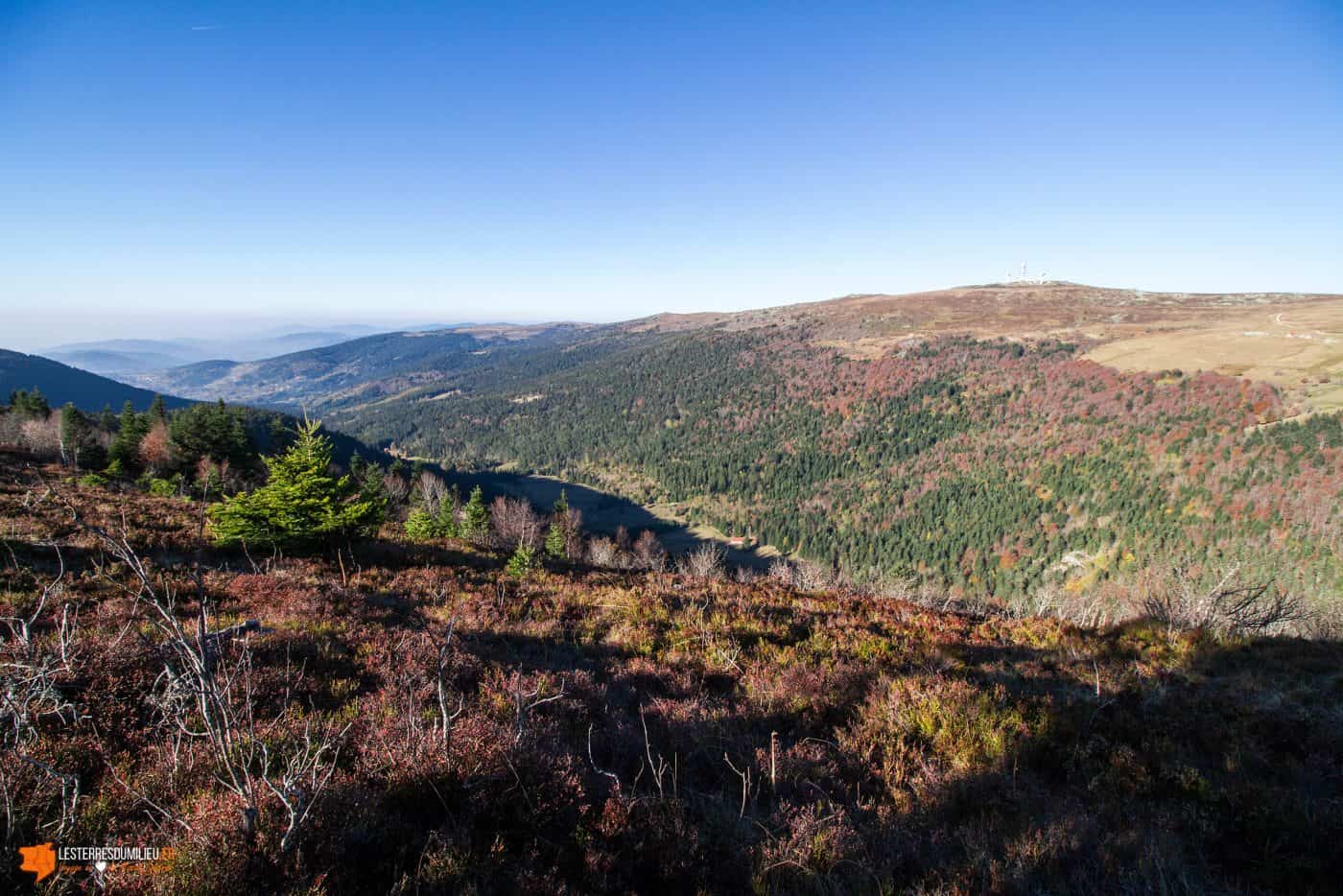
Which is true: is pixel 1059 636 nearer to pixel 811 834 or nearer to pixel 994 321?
pixel 811 834

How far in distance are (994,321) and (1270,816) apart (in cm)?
22357

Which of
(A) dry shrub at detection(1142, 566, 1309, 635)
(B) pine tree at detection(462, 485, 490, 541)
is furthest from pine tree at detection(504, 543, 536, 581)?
(B) pine tree at detection(462, 485, 490, 541)

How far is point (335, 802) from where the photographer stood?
10.9 ft

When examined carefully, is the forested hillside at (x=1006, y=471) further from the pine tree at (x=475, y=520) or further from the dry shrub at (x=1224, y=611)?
the pine tree at (x=475, y=520)

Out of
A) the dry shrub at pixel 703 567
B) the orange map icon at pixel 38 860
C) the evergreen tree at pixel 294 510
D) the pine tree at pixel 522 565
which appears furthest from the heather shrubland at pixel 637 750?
the dry shrub at pixel 703 567

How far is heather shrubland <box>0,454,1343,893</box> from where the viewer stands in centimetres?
314

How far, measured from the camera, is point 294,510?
1164cm

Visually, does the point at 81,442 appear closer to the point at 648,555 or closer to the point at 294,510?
the point at 294,510

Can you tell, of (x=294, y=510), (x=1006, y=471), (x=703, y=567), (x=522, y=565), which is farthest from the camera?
(x=1006, y=471)

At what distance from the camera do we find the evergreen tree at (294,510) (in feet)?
37.7

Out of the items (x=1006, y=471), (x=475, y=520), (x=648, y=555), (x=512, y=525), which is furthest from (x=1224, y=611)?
(x=1006, y=471)

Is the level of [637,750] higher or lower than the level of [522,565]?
higher

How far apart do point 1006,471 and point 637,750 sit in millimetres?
125313

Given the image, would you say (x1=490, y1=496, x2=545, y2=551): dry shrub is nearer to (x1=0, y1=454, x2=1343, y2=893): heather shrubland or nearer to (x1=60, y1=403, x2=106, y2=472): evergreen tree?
(x1=60, y1=403, x2=106, y2=472): evergreen tree
